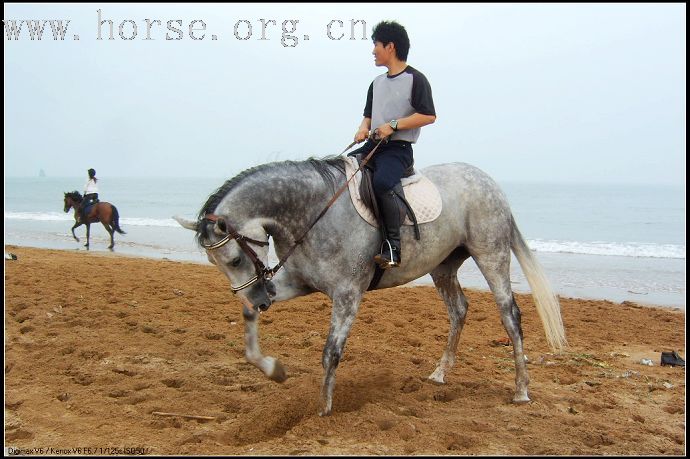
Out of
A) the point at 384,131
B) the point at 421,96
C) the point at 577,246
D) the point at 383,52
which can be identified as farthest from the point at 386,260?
the point at 577,246

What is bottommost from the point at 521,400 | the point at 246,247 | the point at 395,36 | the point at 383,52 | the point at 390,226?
the point at 521,400

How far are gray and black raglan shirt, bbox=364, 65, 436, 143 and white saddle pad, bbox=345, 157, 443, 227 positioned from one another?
334 mm

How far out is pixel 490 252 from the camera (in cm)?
495

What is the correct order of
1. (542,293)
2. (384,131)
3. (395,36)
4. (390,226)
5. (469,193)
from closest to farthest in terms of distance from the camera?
(390,226) < (384,131) < (395,36) < (469,193) < (542,293)

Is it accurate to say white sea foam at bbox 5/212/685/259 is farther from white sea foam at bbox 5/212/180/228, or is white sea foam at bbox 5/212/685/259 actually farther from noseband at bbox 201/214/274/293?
white sea foam at bbox 5/212/180/228

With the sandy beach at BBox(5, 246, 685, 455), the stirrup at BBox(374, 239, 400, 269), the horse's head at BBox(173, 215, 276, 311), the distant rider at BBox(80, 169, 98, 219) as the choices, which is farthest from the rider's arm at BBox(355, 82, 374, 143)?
the distant rider at BBox(80, 169, 98, 219)

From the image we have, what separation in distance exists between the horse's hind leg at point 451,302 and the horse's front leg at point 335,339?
137 centimetres

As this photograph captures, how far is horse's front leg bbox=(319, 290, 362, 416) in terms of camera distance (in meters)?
4.23

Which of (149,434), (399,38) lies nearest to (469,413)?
(149,434)

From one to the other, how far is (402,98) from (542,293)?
2175 mm

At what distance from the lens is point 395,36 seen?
4547mm

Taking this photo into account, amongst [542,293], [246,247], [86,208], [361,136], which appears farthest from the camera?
[86,208]

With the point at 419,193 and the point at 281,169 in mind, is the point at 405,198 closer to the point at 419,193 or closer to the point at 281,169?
the point at 419,193

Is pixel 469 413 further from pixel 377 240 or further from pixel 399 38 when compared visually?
pixel 399 38
